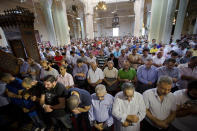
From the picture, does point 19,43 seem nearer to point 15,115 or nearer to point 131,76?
point 15,115

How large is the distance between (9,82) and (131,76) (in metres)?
3.46

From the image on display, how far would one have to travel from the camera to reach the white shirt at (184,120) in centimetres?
176

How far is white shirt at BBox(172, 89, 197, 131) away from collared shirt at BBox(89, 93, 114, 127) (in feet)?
4.21

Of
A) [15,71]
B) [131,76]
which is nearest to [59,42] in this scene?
[15,71]

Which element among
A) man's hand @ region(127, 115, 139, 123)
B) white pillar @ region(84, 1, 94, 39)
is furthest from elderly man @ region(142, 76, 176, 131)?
white pillar @ region(84, 1, 94, 39)

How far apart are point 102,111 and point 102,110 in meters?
0.02

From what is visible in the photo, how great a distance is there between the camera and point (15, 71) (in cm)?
418

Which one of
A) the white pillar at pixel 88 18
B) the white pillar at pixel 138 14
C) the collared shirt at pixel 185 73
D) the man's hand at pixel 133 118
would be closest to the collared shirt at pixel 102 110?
the man's hand at pixel 133 118

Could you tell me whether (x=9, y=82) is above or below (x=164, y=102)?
above

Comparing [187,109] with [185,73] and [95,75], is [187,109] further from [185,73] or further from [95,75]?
[95,75]

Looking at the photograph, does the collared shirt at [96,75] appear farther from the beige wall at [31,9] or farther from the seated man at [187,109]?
the beige wall at [31,9]

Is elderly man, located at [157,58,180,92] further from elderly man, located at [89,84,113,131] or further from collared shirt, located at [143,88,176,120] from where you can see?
elderly man, located at [89,84,113,131]

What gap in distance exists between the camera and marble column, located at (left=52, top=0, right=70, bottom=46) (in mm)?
10785

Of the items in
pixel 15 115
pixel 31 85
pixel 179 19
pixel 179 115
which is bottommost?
pixel 15 115
